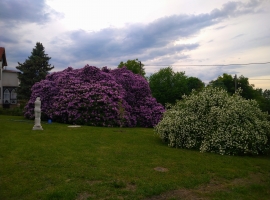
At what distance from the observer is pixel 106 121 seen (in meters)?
14.8

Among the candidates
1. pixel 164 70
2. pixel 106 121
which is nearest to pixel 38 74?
pixel 164 70

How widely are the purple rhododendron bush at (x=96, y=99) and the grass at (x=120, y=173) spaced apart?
6167 millimetres

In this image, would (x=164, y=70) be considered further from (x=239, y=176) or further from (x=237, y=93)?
(x=239, y=176)

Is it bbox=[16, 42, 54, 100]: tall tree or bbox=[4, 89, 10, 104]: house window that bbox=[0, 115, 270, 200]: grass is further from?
bbox=[4, 89, 10, 104]: house window

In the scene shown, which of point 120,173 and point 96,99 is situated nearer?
point 120,173

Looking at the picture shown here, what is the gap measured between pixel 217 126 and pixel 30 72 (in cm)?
2696

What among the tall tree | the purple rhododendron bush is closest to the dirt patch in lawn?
the purple rhododendron bush

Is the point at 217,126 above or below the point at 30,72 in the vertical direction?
below

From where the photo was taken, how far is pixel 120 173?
5.65 metres

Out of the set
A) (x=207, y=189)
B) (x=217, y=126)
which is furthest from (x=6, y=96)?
(x=207, y=189)

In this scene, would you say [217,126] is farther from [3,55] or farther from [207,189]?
[3,55]

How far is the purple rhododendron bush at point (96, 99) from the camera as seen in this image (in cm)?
1485

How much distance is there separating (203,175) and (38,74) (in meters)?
28.8

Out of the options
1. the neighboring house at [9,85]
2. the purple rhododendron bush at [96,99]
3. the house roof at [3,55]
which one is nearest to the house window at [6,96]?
the neighboring house at [9,85]
